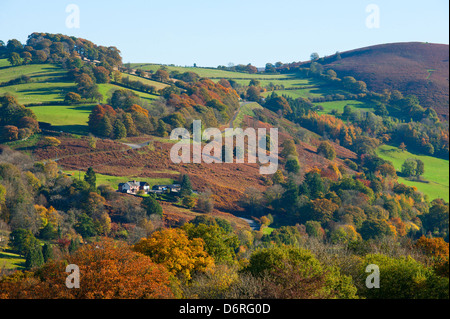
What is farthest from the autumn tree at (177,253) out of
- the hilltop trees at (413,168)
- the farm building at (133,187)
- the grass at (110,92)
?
the hilltop trees at (413,168)

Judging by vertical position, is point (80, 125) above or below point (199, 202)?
above

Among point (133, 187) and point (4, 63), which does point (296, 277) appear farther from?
point (4, 63)

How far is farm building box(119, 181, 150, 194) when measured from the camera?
72.9 meters

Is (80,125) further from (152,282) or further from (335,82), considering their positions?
(335,82)

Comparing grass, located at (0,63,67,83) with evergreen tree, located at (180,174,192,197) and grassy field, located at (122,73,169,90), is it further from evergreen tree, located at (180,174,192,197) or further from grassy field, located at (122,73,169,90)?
evergreen tree, located at (180,174,192,197)

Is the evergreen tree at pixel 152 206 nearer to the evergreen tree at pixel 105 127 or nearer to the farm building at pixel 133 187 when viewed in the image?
the farm building at pixel 133 187

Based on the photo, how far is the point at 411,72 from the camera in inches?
6988

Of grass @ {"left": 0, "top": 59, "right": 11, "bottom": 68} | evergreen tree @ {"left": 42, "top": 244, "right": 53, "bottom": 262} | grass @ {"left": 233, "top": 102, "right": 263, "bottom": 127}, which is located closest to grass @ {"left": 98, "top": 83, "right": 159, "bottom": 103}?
grass @ {"left": 233, "top": 102, "right": 263, "bottom": 127}

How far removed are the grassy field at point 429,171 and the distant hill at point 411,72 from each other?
37.5 meters

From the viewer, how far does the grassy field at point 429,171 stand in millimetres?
97812

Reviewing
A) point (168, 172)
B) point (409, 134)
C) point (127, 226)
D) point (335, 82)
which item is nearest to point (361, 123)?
point (409, 134)

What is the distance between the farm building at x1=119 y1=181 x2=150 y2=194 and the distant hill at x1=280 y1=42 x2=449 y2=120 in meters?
108

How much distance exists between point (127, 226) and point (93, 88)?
5636 centimetres
